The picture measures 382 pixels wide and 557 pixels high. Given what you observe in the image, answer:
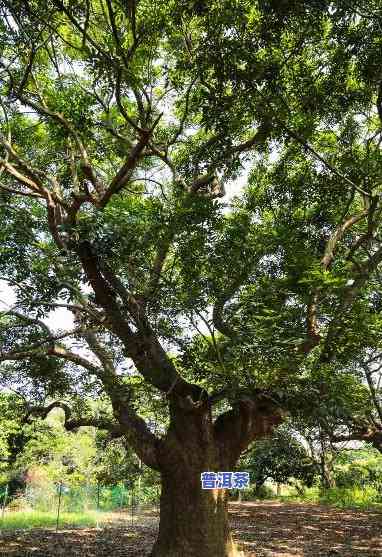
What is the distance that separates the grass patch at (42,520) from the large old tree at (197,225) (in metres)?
5.46

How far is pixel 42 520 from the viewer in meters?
13.1

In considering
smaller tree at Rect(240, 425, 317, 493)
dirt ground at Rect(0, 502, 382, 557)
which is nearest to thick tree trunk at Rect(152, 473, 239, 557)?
dirt ground at Rect(0, 502, 382, 557)

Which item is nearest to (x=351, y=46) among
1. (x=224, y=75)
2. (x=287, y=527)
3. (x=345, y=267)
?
(x=224, y=75)

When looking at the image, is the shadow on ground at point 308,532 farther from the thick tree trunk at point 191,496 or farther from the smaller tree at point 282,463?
the smaller tree at point 282,463

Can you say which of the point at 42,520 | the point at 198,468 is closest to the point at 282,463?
the point at 42,520

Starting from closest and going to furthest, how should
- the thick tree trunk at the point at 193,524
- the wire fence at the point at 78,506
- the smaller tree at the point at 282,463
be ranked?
the thick tree trunk at the point at 193,524
the wire fence at the point at 78,506
the smaller tree at the point at 282,463

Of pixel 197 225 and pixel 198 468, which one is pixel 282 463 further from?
pixel 197 225

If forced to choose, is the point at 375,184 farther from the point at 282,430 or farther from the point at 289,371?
the point at 282,430

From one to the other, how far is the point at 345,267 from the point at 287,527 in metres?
7.36

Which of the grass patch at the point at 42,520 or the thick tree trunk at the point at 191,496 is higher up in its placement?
the thick tree trunk at the point at 191,496

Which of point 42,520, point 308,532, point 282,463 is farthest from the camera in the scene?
point 282,463

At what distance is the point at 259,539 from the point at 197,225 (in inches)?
262

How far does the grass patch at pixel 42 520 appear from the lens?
1202 centimetres

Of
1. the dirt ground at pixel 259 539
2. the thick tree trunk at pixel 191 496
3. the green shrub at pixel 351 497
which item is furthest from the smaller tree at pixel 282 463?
the thick tree trunk at pixel 191 496
